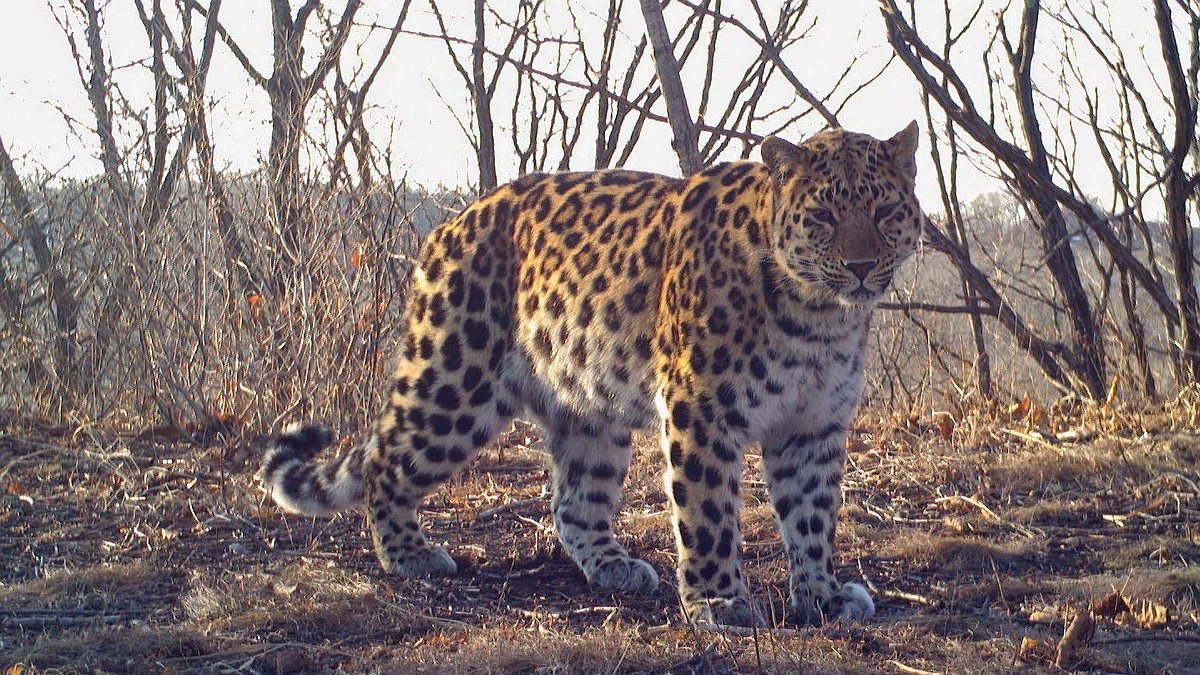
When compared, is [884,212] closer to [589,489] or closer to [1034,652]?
[1034,652]

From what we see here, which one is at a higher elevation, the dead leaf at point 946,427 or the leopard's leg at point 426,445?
the leopard's leg at point 426,445

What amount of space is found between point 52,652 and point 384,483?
174cm

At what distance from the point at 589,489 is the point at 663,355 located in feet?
3.31

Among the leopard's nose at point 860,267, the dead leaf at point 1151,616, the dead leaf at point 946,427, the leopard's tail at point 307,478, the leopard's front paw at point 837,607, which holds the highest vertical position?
the leopard's nose at point 860,267

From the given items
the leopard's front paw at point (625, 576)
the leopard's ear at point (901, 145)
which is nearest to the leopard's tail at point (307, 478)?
the leopard's front paw at point (625, 576)

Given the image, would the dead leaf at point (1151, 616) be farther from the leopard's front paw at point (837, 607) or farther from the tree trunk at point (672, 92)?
the tree trunk at point (672, 92)

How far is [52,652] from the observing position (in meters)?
3.94

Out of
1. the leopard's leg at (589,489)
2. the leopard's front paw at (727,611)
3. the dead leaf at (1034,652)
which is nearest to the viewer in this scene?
the dead leaf at (1034,652)

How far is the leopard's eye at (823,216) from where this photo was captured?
14.8 feet

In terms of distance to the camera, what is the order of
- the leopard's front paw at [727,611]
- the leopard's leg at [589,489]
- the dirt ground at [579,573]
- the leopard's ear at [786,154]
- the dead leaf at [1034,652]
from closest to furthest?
1. the dead leaf at [1034,652]
2. the dirt ground at [579,573]
3. the leopard's front paw at [727,611]
4. the leopard's ear at [786,154]
5. the leopard's leg at [589,489]

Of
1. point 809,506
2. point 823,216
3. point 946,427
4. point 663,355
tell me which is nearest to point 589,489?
point 663,355

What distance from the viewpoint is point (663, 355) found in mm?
4836

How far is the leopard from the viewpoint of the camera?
4.53 m

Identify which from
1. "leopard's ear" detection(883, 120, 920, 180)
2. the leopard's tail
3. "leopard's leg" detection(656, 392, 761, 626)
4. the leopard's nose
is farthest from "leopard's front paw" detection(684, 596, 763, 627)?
the leopard's tail
